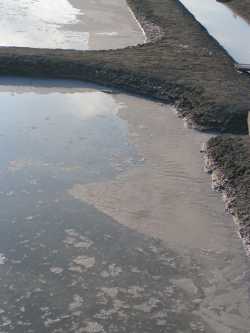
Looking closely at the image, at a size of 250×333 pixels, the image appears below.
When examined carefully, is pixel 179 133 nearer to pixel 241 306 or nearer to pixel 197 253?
pixel 197 253

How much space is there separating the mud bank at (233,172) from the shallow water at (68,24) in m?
6.56

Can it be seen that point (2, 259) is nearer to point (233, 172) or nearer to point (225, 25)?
point (233, 172)

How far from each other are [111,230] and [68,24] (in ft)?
37.2

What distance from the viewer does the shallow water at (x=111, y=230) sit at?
619 cm

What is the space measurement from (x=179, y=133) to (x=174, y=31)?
269 inches

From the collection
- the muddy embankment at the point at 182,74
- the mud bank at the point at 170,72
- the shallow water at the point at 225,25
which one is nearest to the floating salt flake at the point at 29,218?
the muddy embankment at the point at 182,74

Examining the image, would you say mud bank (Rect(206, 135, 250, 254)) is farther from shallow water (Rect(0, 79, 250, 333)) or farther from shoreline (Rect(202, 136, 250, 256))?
shallow water (Rect(0, 79, 250, 333))

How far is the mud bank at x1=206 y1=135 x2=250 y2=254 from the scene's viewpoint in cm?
799

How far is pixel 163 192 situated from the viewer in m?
8.59

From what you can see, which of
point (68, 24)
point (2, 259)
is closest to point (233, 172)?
point (2, 259)

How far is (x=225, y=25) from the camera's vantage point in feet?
63.0

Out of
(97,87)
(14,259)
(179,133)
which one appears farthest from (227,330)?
(97,87)

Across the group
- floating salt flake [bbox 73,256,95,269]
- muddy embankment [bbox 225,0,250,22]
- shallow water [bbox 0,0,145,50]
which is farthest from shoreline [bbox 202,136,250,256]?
muddy embankment [bbox 225,0,250,22]

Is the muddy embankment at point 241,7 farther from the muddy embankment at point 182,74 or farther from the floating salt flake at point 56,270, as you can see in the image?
the floating salt flake at point 56,270
